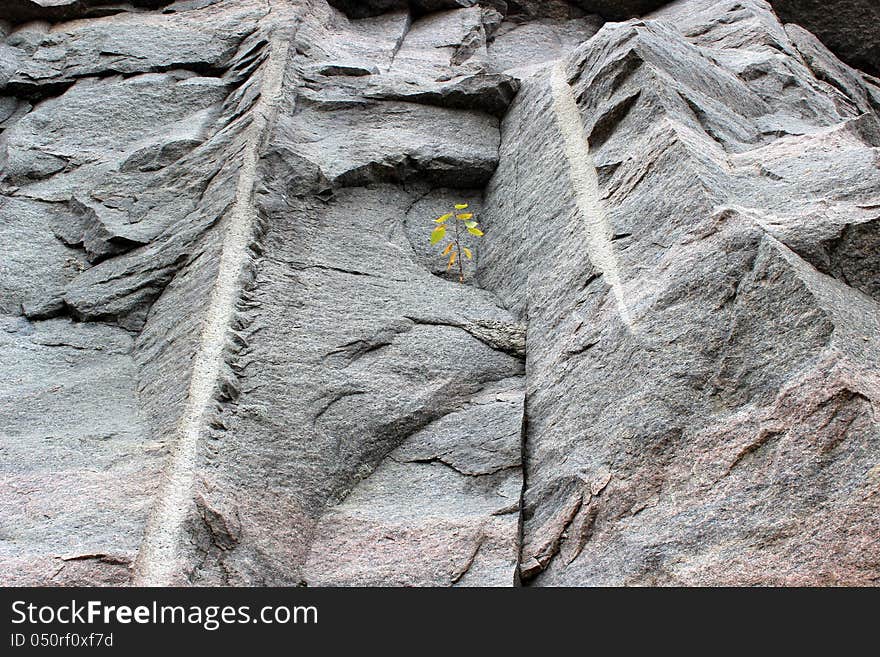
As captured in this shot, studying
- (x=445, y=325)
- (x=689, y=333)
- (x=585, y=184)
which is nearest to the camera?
(x=689, y=333)

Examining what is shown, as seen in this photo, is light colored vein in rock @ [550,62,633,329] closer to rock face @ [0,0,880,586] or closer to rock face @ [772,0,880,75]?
rock face @ [0,0,880,586]

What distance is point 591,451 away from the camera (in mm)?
3365

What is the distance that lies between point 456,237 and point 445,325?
85 cm

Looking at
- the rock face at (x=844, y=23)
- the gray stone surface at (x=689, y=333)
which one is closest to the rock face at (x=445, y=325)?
the gray stone surface at (x=689, y=333)

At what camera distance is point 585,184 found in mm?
4500

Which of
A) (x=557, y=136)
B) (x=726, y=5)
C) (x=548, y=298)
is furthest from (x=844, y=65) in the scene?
(x=548, y=298)

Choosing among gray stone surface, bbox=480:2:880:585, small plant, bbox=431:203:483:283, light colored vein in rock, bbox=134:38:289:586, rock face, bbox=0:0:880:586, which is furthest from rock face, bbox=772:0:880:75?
light colored vein in rock, bbox=134:38:289:586

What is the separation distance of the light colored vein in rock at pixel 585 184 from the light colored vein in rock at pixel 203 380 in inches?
58.7

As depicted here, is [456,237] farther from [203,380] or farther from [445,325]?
[203,380]

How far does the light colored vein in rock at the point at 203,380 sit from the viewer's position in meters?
2.95

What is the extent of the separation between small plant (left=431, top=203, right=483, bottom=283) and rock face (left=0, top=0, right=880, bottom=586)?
0.25ft

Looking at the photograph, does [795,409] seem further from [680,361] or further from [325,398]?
[325,398]

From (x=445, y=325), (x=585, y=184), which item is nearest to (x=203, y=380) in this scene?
(x=445, y=325)

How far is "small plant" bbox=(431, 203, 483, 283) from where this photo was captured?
4543 millimetres
